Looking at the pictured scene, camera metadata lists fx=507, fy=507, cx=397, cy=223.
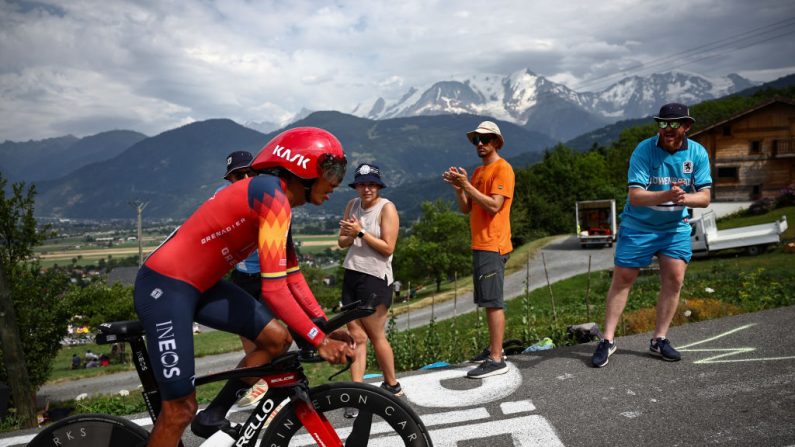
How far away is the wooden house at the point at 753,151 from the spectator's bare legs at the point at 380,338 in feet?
163

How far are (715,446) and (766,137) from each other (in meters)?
53.0

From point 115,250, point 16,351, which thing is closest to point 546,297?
point 16,351

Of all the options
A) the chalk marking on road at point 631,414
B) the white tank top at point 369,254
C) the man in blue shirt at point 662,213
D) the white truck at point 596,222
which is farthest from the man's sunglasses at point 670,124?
the white truck at point 596,222

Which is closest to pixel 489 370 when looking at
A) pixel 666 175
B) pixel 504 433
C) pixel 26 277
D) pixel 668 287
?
pixel 504 433

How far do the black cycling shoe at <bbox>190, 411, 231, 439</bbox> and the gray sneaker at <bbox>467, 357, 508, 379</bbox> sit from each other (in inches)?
125

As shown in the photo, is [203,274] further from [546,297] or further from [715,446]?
[546,297]

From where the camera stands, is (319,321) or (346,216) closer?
(319,321)

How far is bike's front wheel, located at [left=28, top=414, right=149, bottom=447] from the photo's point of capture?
291 cm

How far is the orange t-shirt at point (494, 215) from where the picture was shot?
17.6 ft

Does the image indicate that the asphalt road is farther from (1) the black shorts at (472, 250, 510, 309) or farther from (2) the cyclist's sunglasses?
(2) the cyclist's sunglasses

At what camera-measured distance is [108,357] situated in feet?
131

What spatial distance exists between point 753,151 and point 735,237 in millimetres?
27023

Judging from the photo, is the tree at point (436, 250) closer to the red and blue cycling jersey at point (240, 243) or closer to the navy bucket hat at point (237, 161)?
the navy bucket hat at point (237, 161)

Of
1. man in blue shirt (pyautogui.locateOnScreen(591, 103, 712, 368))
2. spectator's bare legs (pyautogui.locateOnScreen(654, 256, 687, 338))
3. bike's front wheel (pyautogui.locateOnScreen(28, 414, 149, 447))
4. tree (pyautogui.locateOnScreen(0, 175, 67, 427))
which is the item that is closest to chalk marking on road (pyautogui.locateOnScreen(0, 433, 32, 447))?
bike's front wheel (pyautogui.locateOnScreen(28, 414, 149, 447))
